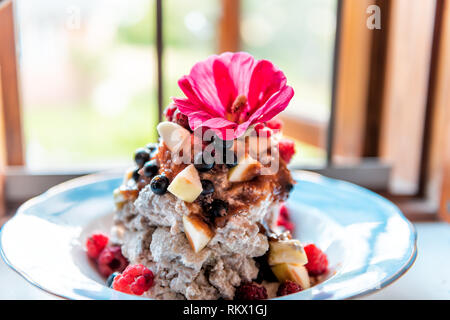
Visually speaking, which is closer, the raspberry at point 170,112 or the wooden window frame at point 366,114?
the raspberry at point 170,112

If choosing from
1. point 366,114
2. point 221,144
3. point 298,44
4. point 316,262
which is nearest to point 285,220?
point 316,262

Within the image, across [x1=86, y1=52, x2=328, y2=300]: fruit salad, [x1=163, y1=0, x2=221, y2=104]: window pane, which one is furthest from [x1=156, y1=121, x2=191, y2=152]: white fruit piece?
[x1=163, y1=0, x2=221, y2=104]: window pane

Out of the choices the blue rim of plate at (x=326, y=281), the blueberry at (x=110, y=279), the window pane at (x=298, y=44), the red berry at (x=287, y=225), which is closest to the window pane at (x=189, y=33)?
the window pane at (x=298, y=44)

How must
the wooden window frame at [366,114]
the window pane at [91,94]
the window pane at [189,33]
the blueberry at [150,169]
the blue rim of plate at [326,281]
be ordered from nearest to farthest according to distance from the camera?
the blue rim of plate at [326,281] → the blueberry at [150,169] → the wooden window frame at [366,114] → the window pane at [189,33] → the window pane at [91,94]

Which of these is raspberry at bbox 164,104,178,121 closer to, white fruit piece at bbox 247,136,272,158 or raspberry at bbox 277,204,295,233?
white fruit piece at bbox 247,136,272,158

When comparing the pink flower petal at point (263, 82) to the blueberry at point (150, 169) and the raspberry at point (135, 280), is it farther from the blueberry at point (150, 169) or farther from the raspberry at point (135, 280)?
the raspberry at point (135, 280)

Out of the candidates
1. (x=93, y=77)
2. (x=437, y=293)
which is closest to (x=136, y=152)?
(x=437, y=293)
